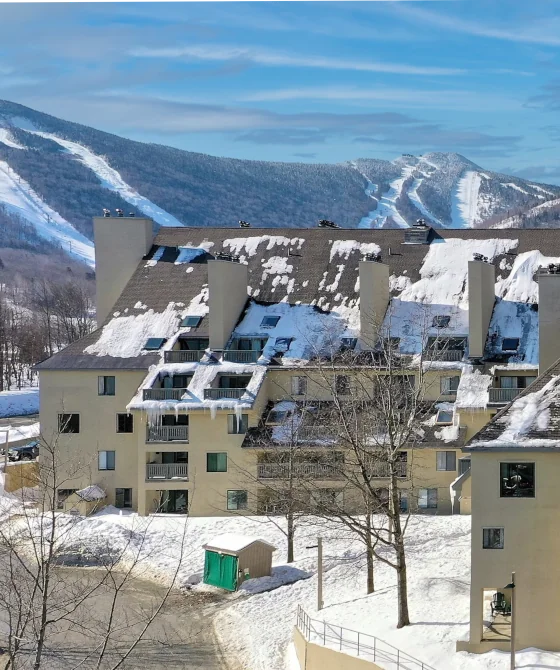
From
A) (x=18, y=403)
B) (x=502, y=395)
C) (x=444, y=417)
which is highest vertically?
(x=502, y=395)

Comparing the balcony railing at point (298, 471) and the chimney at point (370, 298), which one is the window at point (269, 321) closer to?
the chimney at point (370, 298)

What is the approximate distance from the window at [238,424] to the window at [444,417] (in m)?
9.51

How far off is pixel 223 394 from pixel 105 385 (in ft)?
23.0

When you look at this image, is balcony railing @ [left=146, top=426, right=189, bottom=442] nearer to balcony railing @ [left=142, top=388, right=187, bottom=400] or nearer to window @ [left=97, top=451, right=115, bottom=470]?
balcony railing @ [left=142, top=388, right=187, bottom=400]

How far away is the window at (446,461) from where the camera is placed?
183 ft

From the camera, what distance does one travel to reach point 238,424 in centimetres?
5834

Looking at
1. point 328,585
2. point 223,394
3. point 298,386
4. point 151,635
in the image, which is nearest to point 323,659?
point 151,635

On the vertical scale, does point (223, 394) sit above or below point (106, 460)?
above

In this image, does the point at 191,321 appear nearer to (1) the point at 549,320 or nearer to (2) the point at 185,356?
(2) the point at 185,356

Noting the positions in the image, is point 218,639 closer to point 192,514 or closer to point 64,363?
point 192,514

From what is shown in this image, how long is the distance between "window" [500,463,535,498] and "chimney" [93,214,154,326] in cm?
3726

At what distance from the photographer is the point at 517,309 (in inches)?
2397

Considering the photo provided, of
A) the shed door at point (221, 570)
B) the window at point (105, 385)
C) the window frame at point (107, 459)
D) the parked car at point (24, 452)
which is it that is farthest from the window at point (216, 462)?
the parked car at point (24, 452)

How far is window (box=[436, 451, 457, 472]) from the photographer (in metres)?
55.7
